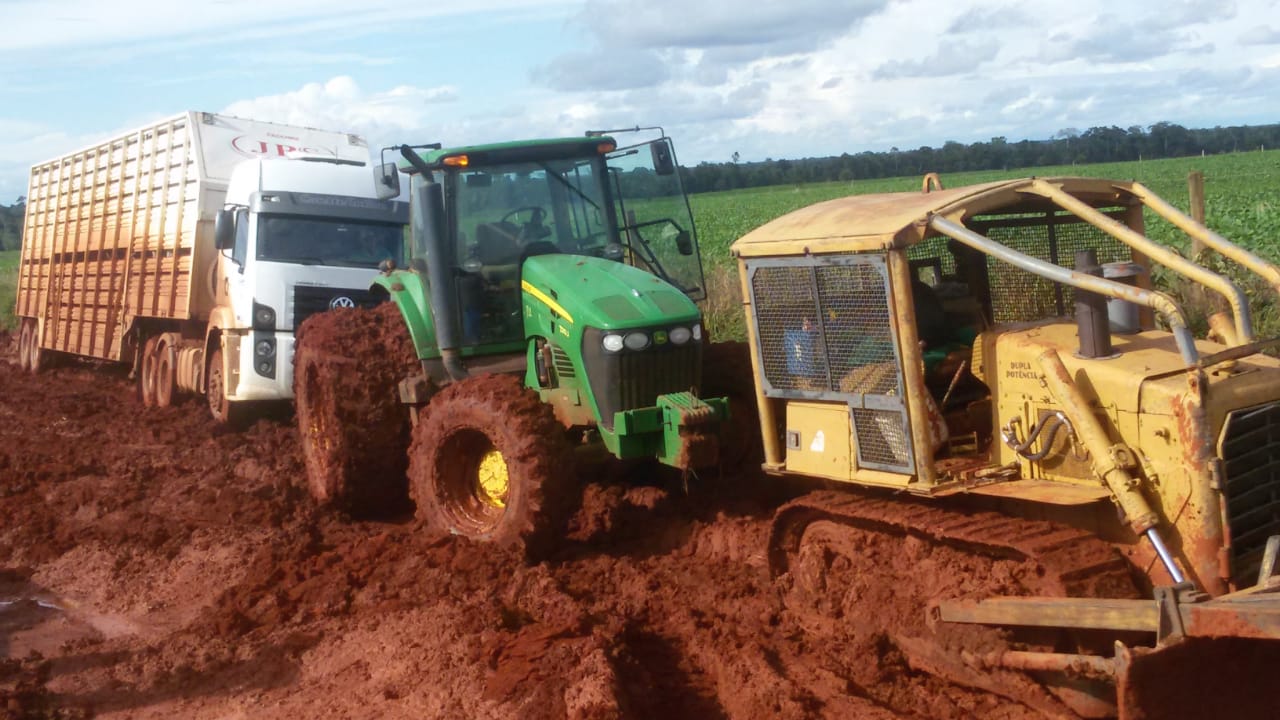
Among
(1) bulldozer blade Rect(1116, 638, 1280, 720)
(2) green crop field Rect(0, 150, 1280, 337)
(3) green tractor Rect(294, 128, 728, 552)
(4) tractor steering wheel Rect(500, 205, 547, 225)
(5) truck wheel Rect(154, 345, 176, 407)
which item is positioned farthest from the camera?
(2) green crop field Rect(0, 150, 1280, 337)

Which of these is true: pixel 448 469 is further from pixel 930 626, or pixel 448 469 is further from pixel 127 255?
pixel 127 255

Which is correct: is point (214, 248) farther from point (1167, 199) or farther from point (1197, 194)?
point (1167, 199)

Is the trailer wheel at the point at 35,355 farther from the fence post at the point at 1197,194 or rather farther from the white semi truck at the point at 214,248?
the fence post at the point at 1197,194

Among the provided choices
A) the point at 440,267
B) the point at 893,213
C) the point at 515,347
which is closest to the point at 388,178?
the point at 440,267

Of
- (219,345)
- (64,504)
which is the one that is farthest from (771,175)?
(64,504)

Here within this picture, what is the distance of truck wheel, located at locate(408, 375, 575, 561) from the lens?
6.87 metres

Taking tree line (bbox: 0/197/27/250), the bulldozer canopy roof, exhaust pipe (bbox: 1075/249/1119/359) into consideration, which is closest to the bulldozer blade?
exhaust pipe (bbox: 1075/249/1119/359)

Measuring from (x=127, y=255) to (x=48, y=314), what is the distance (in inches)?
149

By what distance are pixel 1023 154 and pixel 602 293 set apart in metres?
40.1

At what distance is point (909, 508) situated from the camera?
5758 millimetres

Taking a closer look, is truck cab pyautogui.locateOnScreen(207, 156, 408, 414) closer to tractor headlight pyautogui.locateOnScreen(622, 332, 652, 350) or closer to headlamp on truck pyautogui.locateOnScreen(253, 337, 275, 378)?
headlamp on truck pyautogui.locateOnScreen(253, 337, 275, 378)

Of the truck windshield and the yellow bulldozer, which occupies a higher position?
the truck windshield

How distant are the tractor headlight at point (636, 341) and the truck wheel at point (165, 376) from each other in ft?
27.5

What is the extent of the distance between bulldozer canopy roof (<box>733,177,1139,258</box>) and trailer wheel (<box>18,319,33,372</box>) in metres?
16.7
